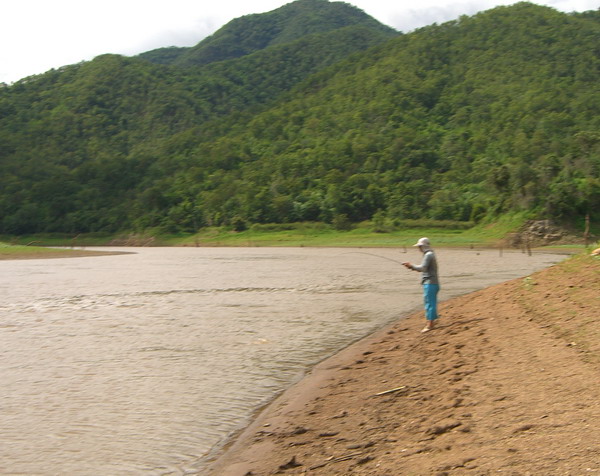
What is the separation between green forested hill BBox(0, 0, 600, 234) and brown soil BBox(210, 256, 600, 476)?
155ft

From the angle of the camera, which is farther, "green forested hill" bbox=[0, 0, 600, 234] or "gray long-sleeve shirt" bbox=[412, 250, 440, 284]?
"green forested hill" bbox=[0, 0, 600, 234]

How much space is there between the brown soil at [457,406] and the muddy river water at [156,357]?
69cm

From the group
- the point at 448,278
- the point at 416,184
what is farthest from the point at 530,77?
the point at 448,278

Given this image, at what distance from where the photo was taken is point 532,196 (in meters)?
55.9

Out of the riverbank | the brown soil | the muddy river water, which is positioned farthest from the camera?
the riverbank

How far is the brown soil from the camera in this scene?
15.8 ft

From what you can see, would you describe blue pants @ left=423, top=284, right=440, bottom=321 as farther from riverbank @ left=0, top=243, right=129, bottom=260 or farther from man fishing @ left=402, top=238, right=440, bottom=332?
riverbank @ left=0, top=243, right=129, bottom=260

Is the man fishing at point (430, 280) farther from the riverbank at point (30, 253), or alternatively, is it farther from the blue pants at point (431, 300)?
the riverbank at point (30, 253)

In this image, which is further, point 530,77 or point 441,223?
point 530,77

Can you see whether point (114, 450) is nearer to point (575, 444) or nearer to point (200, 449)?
point (200, 449)

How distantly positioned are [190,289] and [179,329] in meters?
9.05

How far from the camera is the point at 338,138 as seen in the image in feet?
339

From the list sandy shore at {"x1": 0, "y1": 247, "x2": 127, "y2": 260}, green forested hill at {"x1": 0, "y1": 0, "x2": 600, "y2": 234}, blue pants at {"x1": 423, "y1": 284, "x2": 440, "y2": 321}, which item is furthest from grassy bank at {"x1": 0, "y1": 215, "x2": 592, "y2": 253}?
blue pants at {"x1": 423, "y1": 284, "x2": 440, "y2": 321}

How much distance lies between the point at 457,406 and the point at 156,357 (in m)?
6.09
